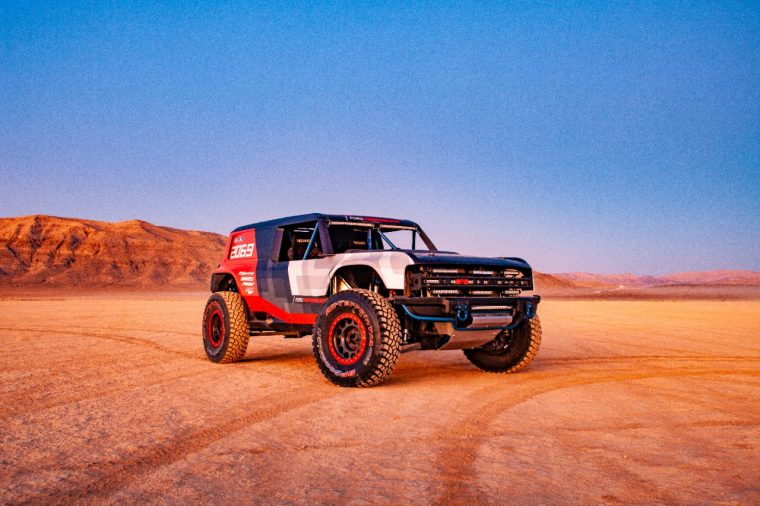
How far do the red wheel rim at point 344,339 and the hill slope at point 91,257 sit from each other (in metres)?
91.8

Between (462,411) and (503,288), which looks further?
(503,288)

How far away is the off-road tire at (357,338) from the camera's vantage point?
657cm

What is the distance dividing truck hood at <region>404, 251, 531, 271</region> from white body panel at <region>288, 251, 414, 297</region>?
15cm

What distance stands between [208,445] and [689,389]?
5.16 m

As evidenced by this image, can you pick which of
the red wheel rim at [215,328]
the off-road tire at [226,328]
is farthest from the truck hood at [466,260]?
the red wheel rim at [215,328]

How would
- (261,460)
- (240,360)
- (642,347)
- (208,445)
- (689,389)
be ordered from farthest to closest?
(642,347) < (240,360) < (689,389) < (208,445) < (261,460)

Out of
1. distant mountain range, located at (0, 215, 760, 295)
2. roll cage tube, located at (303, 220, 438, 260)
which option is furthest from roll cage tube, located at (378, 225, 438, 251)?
distant mountain range, located at (0, 215, 760, 295)

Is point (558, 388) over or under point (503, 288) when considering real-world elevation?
under

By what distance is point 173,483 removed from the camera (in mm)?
3594

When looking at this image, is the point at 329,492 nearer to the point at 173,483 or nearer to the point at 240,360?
the point at 173,483

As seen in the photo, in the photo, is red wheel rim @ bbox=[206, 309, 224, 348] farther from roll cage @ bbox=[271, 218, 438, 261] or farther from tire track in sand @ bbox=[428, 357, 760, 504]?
tire track in sand @ bbox=[428, 357, 760, 504]

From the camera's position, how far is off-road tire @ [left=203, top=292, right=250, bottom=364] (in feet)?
29.5

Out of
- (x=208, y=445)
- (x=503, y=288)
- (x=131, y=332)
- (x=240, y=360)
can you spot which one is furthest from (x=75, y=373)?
(x=131, y=332)

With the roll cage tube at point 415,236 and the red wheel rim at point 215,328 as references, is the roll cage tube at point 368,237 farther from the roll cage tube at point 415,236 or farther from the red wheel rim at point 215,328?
the red wheel rim at point 215,328
